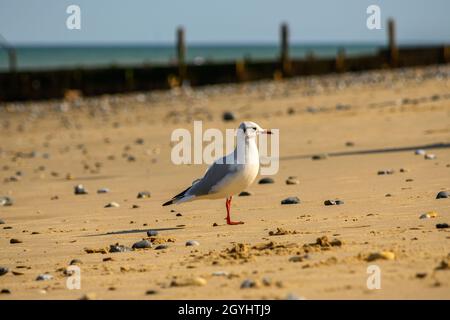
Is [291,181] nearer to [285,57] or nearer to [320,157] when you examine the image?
[320,157]

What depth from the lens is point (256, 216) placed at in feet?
27.3

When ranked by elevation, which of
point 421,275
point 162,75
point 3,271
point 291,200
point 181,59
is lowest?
point 3,271

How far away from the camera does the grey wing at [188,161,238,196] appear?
8023 mm

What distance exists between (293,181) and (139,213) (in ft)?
6.22

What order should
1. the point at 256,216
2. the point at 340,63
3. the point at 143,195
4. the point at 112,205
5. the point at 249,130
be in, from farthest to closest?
the point at 340,63
the point at 143,195
the point at 112,205
the point at 256,216
the point at 249,130

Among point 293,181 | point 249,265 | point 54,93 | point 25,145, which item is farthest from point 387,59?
point 249,265

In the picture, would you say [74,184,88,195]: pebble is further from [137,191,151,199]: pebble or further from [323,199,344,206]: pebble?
[323,199,344,206]: pebble

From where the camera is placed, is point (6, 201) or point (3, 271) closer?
point (3, 271)

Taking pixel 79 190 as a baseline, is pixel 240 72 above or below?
above

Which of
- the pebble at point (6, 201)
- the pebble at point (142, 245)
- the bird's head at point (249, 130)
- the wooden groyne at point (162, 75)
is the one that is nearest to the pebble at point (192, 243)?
the pebble at point (142, 245)

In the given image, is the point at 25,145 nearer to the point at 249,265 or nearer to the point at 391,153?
the point at 391,153

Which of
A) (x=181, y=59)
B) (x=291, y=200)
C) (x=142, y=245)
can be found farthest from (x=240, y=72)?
(x=142, y=245)

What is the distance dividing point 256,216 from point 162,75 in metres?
28.4
